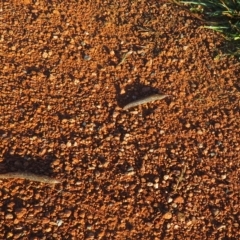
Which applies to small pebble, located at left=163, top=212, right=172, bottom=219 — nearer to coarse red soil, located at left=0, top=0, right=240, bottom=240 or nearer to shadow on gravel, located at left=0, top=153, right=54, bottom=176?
coarse red soil, located at left=0, top=0, right=240, bottom=240

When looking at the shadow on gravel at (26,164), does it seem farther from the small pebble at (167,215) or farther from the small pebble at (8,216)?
the small pebble at (167,215)

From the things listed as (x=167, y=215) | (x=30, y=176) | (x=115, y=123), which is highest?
(x=115, y=123)

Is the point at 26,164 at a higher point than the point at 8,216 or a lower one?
higher

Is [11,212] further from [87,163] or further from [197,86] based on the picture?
[197,86]

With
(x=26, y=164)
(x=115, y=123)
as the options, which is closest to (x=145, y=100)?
(x=115, y=123)

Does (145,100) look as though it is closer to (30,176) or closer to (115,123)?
(115,123)

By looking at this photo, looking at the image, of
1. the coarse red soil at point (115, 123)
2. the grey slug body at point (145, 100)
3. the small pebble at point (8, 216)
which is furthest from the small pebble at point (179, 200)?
the small pebble at point (8, 216)

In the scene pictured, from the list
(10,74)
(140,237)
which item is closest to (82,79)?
(10,74)

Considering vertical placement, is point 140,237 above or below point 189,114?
below
